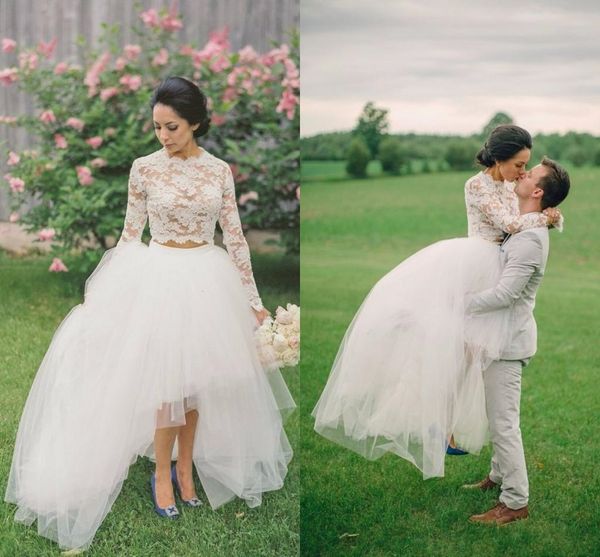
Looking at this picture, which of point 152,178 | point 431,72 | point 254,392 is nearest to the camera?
point 152,178

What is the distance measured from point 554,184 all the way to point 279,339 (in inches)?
34.6

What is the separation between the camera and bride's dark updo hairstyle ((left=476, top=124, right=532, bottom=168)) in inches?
99.7

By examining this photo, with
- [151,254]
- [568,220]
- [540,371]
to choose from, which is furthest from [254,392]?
[568,220]

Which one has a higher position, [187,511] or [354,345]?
[354,345]

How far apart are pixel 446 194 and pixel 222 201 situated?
1.98 meters

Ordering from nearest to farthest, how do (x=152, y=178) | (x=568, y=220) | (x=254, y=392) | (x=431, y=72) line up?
(x=152, y=178), (x=254, y=392), (x=431, y=72), (x=568, y=220)

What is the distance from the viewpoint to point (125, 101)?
14.8 ft

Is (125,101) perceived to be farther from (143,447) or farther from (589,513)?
(589,513)

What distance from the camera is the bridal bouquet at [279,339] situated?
276 centimetres

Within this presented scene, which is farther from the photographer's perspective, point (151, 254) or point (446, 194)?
point (446, 194)

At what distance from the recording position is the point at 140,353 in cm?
257

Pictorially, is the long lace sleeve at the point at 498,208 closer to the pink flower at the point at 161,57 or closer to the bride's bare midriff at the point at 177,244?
the bride's bare midriff at the point at 177,244

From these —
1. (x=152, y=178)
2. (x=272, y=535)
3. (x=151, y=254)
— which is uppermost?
(x=152, y=178)

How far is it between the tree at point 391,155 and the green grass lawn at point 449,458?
130 mm
